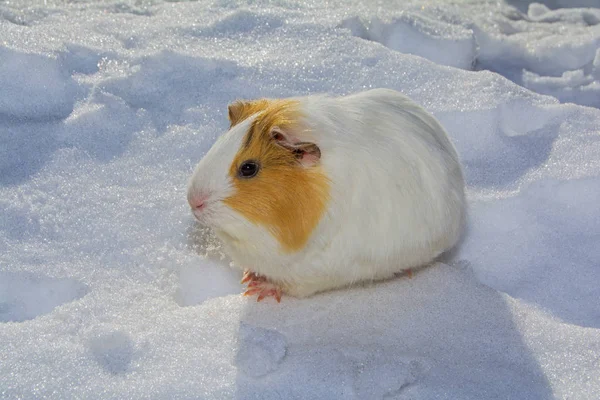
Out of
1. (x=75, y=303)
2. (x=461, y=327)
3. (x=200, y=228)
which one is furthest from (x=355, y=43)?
(x=75, y=303)

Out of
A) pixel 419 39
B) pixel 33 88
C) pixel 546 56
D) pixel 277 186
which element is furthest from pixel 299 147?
pixel 546 56

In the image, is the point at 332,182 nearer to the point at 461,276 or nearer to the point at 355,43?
the point at 461,276

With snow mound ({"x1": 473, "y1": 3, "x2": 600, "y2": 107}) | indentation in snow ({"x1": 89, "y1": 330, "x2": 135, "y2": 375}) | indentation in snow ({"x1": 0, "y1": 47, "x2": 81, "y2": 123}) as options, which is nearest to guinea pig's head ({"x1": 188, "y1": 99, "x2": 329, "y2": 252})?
indentation in snow ({"x1": 89, "y1": 330, "x2": 135, "y2": 375})

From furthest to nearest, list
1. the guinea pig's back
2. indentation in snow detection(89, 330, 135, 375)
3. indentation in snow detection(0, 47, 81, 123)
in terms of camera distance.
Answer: indentation in snow detection(0, 47, 81, 123) < the guinea pig's back < indentation in snow detection(89, 330, 135, 375)

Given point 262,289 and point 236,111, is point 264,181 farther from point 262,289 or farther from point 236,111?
point 262,289

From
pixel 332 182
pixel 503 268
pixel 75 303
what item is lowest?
pixel 503 268

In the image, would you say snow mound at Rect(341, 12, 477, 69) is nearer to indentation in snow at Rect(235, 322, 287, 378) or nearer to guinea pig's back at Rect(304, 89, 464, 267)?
guinea pig's back at Rect(304, 89, 464, 267)

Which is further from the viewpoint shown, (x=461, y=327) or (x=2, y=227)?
(x=2, y=227)
